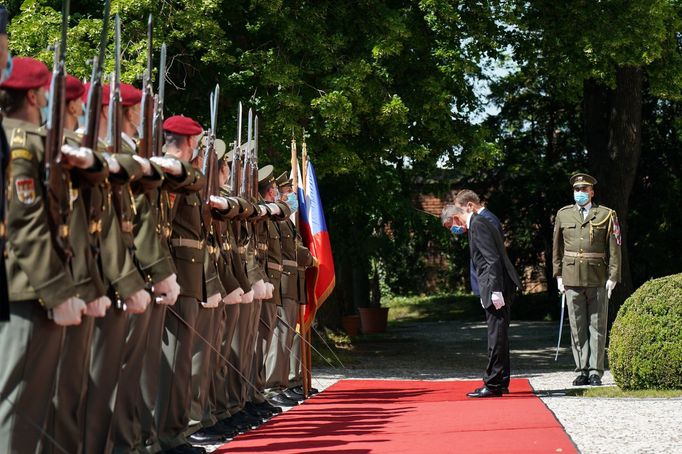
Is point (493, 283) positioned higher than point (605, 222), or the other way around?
point (605, 222)

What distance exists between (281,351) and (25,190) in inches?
275

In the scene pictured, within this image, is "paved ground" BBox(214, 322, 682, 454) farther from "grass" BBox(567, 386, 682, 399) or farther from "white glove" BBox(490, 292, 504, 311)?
"white glove" BBox(490, 292, 504, 311)

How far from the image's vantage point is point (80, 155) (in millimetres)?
5641

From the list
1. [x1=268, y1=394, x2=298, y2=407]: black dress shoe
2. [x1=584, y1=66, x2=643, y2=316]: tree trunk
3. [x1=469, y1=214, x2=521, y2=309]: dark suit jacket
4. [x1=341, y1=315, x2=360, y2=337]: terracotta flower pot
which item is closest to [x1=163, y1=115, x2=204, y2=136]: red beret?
[x1=268, y1=394, x2=298, y2=407]: black dress shoe

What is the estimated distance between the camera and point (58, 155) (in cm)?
552

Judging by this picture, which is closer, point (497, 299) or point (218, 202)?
point (218, 202)

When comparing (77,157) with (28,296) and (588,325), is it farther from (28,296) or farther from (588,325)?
(588,325)

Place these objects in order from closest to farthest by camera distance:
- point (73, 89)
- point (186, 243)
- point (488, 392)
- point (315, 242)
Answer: point (73, 89), point (186, 243), point (488, 392), point (315, 242)

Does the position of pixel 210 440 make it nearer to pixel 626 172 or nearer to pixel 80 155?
pixel 80 155

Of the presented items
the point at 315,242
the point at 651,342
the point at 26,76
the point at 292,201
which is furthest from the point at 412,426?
the point at 26,76

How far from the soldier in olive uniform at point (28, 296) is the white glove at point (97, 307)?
321mm

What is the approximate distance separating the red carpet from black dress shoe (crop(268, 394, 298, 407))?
109 mm

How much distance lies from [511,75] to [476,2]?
26.5 feet

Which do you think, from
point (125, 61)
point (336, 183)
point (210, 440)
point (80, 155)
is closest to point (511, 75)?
point (336, 183)
